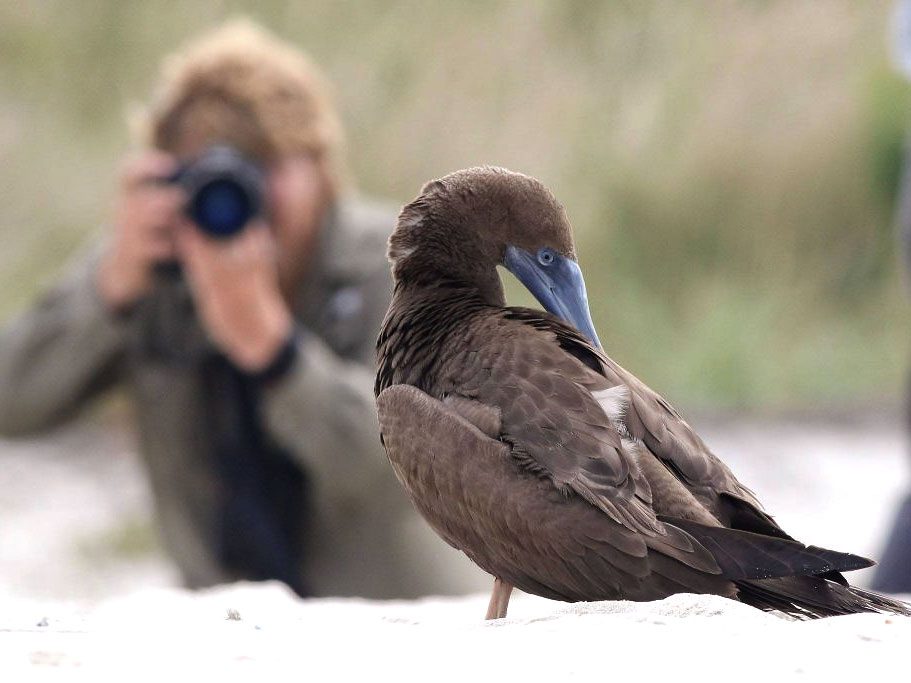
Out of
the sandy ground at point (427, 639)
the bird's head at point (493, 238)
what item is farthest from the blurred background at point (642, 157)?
the bird's head at point (493, 238)

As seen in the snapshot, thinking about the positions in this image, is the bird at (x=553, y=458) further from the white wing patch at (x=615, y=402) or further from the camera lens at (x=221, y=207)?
the camera lens at (x=221, y=207)

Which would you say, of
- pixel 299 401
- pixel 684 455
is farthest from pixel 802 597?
pixel 299 401

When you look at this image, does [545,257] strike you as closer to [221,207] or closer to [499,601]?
[499,601]

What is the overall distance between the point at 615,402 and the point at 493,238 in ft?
1.79

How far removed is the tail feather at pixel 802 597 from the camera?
2.69 metres

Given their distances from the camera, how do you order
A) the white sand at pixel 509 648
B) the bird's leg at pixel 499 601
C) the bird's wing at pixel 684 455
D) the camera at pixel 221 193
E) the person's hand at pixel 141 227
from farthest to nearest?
the person's hand at pixel 141 227 → the camera at pixel 221 193 → the bird's leg at pixel 499 601 → the bird's wing at pixel 684 455 → the white sand at pixel 509 648

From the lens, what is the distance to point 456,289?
125 inches

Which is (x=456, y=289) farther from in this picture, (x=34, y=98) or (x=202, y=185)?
(x=34, y=98)

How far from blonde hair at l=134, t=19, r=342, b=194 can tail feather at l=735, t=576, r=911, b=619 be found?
131 inches

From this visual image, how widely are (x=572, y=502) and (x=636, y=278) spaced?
913cm

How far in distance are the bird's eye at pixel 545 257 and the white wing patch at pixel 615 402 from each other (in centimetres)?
41

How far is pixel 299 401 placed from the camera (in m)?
5.41

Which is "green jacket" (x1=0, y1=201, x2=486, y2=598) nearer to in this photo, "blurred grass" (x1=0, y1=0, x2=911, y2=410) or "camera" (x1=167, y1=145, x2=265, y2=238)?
"camera" (x1=167, y1=145, x2=265, y2=238)

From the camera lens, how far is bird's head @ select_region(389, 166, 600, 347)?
10.2 ft
